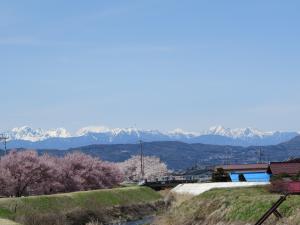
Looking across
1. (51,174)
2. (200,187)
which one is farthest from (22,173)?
(200,187)

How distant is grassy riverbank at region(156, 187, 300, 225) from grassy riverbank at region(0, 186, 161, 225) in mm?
12629

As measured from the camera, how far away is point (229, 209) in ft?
141

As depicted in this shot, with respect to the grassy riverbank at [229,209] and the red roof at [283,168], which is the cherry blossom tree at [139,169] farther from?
the grassy riverbank at [229,209]

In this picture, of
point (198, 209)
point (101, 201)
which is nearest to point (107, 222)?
point (101, 201)

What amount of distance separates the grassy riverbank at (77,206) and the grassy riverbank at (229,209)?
1263cm

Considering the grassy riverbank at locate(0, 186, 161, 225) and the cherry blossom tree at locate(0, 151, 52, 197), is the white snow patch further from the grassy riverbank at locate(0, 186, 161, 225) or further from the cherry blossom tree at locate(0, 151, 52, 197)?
the cherry blossom tree at locate(0, 151, 52, 197)

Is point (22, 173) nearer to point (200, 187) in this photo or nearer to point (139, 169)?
point (200, 187)

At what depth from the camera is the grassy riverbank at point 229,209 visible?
37.2 meters

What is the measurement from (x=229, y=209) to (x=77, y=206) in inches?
1092

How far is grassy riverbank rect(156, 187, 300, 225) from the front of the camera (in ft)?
122

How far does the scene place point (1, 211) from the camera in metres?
54.7

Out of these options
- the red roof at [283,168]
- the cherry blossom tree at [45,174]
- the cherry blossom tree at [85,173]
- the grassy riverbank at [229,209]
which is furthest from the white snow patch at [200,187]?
the cherry blossom tree at [45,174]

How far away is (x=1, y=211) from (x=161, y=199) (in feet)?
129

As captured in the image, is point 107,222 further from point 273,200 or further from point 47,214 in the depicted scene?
point 273,200
